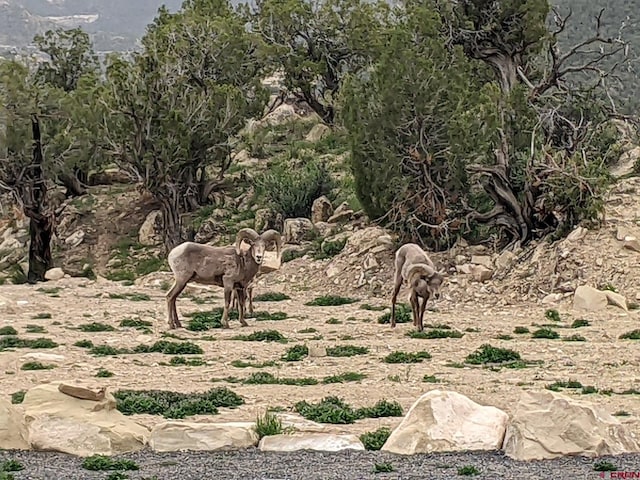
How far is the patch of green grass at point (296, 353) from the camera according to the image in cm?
1514

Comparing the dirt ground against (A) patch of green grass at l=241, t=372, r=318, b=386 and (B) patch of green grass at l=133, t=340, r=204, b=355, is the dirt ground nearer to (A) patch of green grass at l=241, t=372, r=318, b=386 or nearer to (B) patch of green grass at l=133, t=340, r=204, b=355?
(A) patch of green grass at l=241, t=372, r=318, b=386

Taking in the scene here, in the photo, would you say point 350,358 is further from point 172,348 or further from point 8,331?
point 8,331

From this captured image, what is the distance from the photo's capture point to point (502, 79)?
106 ft

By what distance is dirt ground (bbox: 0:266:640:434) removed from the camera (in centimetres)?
1238

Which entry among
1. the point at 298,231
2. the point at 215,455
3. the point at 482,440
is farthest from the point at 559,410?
the point at 298,231

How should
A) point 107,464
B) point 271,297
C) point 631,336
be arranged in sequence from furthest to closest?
point 271,297 → point 631,336 → point 107,464

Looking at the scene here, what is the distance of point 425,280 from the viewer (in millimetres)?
18547

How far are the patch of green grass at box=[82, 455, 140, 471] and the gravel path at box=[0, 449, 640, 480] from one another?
0.25ft

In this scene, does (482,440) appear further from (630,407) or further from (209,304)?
(209,304)

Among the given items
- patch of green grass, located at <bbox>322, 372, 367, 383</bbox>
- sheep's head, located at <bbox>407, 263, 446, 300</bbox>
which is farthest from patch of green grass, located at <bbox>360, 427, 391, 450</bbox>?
sheep's head, located at <bbox>407, 263, 446, 300</bbox>

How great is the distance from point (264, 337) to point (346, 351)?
2.29m

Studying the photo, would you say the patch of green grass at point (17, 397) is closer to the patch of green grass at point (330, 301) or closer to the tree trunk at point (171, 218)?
the patch of green grass at point (330, 301)

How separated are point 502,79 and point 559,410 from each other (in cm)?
2492

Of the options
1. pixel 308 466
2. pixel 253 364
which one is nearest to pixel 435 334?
pixel 253 364
